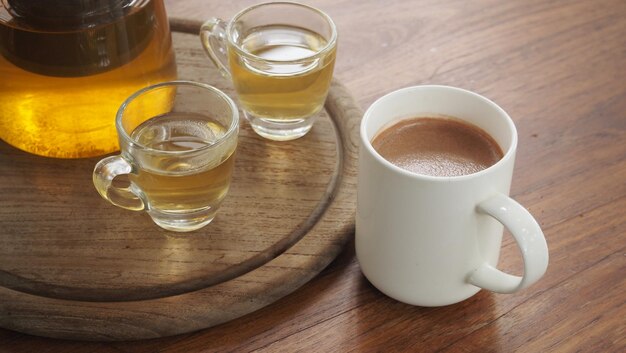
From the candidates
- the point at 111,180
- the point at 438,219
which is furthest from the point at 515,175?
the point at 111,180

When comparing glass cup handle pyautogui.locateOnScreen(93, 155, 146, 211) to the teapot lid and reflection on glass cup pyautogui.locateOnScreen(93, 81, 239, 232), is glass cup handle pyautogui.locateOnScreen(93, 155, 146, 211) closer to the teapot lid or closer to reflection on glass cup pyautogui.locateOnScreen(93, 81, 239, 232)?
reflection on glass cup pyautogui.locateOnScreen(93, 81, 239, 232)

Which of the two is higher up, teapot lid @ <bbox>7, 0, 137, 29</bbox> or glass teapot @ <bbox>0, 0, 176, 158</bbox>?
teapot lid @ <bbox>7, 0, 137, 29</bbox>

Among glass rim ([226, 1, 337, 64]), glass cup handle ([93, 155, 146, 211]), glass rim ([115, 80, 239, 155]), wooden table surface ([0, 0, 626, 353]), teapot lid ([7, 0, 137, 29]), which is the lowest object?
wooden table surface ([0, 0, 626, 353])

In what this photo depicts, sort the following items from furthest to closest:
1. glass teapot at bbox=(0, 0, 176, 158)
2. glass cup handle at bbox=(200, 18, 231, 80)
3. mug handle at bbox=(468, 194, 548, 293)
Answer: glass cup handle at bbox=(200, 18, 231, 80), glass teapot at bbox=(0, 0, 176, 158), mug handle at bbox=(468, 194, 548, 293)

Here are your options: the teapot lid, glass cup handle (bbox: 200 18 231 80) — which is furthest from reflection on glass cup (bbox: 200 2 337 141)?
the teapot lid

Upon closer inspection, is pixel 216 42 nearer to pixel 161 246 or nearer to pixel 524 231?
pixel 161 246

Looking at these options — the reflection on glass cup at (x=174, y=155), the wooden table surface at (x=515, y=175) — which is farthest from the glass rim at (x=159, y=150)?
the wooden table surface at (x=515, y=175)


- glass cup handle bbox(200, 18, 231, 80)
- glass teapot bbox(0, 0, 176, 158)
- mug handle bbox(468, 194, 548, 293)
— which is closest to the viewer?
mug handle bbox(468, 194, 548, 293)
